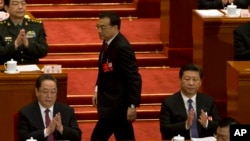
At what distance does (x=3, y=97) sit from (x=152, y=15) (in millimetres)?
4475

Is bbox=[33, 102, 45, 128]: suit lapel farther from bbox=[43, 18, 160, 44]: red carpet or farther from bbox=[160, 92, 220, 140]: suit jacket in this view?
bbox=[43, 18, 160, 44]: red carpet

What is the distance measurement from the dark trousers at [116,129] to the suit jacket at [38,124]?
0.77m

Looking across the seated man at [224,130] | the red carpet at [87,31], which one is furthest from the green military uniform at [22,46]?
the red carpet at [87,31]

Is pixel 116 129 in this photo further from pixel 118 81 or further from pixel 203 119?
pixel 203 119

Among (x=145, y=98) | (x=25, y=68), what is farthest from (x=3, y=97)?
(x=145, y=98)

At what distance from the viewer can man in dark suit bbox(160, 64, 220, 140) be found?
297 inches

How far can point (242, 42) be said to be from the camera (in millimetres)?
8617

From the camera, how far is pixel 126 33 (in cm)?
1147

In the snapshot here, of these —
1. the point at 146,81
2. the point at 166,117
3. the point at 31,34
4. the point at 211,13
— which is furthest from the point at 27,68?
the point at 146,81

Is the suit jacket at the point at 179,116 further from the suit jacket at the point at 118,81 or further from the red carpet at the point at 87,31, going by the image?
the red carpet at the point at 87,31

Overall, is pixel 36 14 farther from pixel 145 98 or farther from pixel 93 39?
pixel 145 98

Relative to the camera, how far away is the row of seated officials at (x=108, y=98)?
24.2 ft

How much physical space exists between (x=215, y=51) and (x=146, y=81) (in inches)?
52.2

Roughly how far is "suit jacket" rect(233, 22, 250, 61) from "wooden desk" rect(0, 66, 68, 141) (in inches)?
67.4
